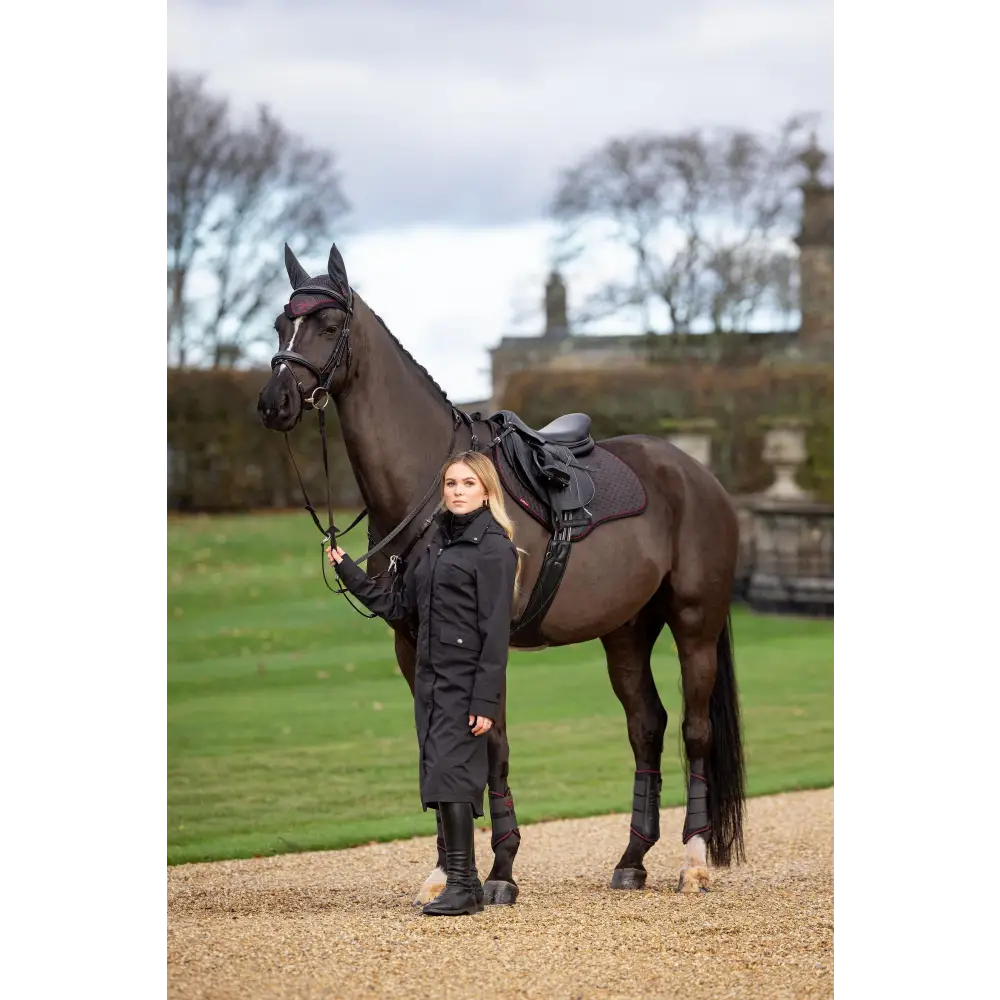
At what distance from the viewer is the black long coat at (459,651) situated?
4652mm

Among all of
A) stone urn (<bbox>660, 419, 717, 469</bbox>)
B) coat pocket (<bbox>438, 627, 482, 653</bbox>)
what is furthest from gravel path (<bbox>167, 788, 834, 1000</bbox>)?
stone urn (<bbox>660, 419, 717, 469</bbox>)

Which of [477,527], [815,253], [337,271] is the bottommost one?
[477,527]

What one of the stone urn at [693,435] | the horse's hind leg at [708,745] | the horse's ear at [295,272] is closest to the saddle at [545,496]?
the horse's hind leg at [708,745]

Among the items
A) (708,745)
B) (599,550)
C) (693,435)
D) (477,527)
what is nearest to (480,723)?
(477,527)

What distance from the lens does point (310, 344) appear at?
4.80 metres

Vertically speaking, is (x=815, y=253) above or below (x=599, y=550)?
above

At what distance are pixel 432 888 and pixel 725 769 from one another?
4.74 feet

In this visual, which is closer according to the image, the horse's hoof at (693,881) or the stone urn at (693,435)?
the horse's hoof at (693,881)

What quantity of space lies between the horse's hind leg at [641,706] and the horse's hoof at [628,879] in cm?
5

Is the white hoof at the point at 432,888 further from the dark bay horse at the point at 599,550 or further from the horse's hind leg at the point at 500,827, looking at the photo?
the horse's hind leg at the point at 500,827

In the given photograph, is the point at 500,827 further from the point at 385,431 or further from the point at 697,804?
the point at 385,431

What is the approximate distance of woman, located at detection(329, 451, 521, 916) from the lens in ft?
15.3
